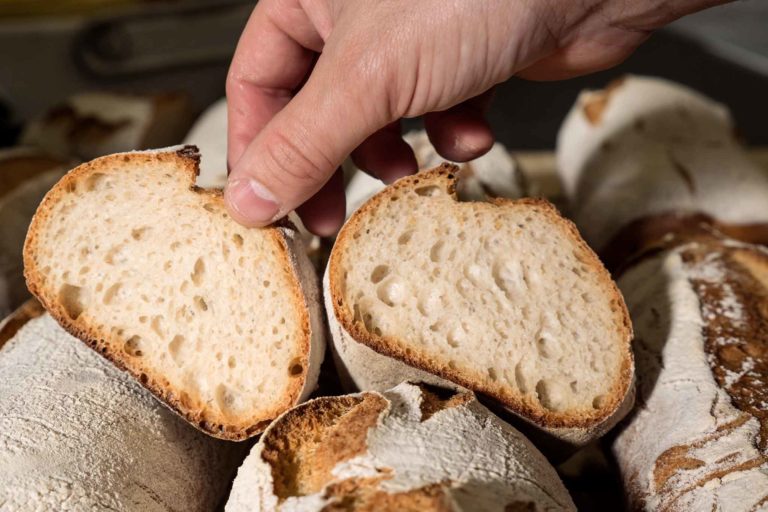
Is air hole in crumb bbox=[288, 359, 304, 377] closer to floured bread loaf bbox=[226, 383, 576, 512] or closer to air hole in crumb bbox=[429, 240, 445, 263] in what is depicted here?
floured bread loaf bbox=[226, 383, 576, 512]

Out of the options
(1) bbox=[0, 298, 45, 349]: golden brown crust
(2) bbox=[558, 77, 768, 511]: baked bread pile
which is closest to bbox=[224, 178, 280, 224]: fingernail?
(1) bbox=[0, 298, 45, 349]: golden brown crust

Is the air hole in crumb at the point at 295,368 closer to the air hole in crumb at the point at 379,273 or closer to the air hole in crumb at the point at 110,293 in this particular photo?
the air hole in crumb at the point at 379,273

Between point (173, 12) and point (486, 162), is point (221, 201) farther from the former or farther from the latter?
point (173, 12)

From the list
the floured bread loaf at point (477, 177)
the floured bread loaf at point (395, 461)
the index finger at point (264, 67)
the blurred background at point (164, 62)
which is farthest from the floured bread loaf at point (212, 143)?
the blurred background at point (164, 62)

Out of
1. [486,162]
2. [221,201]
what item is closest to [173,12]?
[486,162]

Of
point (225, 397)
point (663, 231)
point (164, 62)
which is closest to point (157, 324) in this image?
point (225, 397)

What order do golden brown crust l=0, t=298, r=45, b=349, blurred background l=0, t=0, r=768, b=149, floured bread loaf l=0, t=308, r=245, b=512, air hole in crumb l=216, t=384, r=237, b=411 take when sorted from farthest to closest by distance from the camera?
blurred background l=0, t=0, r=768, b=149
golden brown crust l=0, t=298, r=45, b=349
air hole in crumb l=216, t=384, r=237, b=411
floured bread loaf l=0, t=308, r=245, b=512

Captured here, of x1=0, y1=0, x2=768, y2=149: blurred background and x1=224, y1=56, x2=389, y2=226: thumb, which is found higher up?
x1=224, y1=56, x2=389, y2=226: thumb

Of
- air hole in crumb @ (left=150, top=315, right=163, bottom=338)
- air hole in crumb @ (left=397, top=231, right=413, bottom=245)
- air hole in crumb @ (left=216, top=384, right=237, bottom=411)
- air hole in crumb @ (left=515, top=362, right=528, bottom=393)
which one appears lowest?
air hole in crumb @ (left=515, top=362, right=528, bottom=393)
